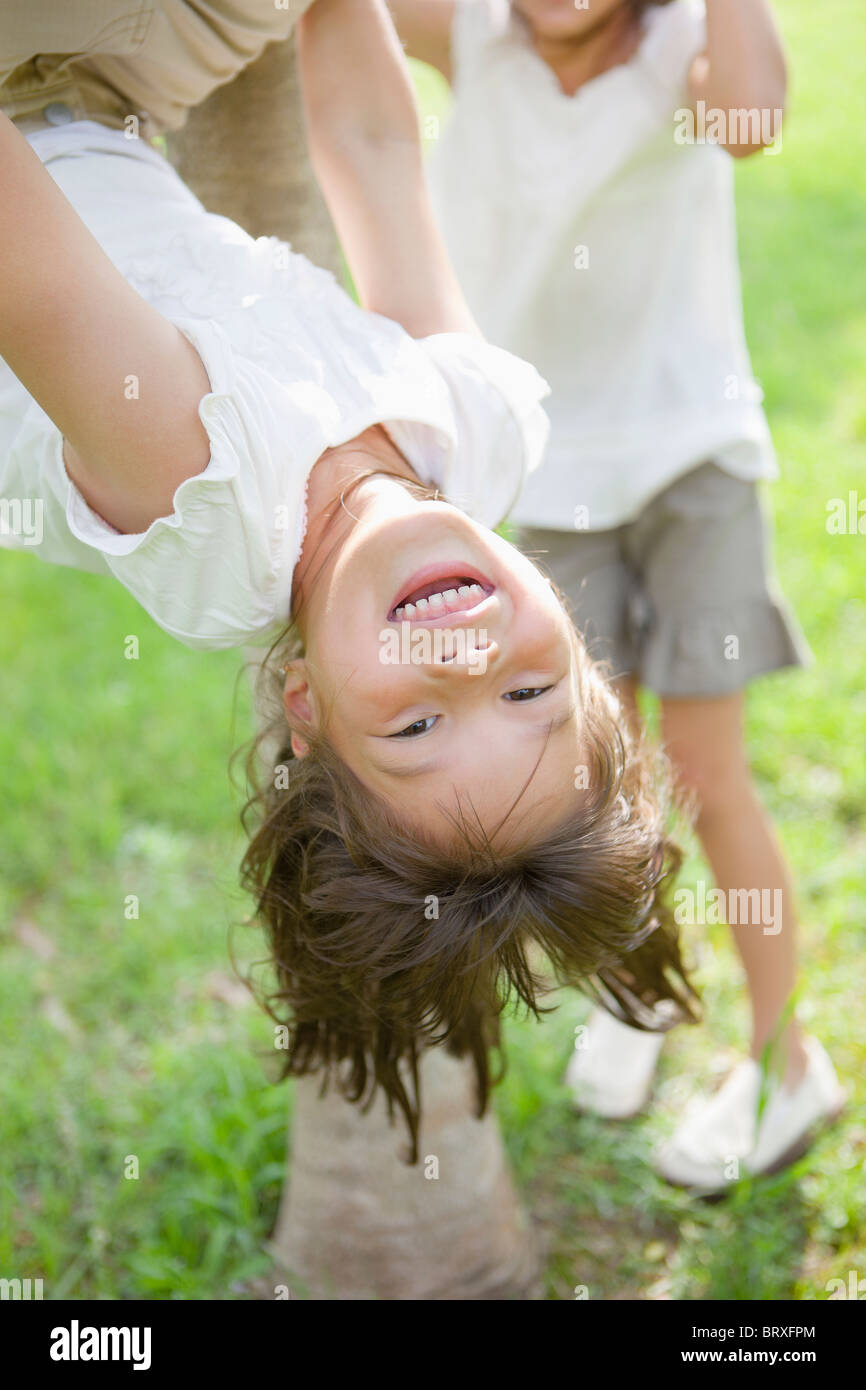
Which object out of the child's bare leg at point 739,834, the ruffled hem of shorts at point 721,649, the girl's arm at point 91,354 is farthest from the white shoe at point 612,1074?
the girl's arm at point 91,354

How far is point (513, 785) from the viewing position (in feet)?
5.65

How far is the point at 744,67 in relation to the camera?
205 centimetres

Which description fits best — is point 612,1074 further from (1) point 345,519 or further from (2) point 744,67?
(2) point 744,67

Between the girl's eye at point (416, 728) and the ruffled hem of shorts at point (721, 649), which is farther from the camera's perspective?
the ruffled hem of shorts at point (721, 649)

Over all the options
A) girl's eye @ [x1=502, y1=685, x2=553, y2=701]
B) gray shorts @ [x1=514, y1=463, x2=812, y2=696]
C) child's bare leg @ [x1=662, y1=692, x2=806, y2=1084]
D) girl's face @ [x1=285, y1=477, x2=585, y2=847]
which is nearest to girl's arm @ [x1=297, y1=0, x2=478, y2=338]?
girl's face @ [x1=285, y1=477, x2=585, y2=847]

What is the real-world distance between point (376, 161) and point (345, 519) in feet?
1.87

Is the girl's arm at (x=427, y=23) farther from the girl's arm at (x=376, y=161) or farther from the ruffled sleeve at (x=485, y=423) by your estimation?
the ruffled sleeve at (x=485, y=423)

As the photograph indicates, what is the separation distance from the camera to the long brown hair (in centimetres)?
177

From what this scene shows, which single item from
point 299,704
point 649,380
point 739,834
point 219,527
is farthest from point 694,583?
point 219,527

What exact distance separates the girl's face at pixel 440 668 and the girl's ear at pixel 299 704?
0.03 metres

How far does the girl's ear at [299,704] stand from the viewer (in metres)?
1.82

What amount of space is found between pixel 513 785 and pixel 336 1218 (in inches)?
44.7

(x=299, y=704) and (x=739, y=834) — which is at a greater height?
(x=299, y=704)
